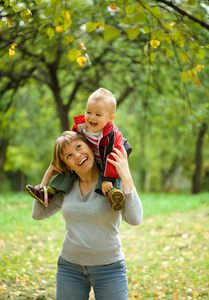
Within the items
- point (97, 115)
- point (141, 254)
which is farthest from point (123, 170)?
point (141, 254)

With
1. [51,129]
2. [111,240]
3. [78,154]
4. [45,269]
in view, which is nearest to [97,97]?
[78,154]

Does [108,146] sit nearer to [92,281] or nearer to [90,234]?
[90,234]

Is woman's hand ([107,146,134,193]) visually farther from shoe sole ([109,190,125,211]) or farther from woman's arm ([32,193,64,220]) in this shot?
woman's arm ([32,193,64,220])

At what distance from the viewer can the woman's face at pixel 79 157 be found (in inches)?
83.1

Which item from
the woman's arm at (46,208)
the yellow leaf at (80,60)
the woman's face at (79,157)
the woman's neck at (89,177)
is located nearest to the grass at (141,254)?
the woman's arm at (46,208)

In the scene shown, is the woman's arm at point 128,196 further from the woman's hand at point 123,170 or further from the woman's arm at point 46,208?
the woman's arm at point 46,208

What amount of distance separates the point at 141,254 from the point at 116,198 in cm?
419

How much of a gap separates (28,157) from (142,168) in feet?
26.3

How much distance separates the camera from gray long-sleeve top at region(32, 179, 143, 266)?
204cm

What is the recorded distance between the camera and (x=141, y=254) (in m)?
5.80

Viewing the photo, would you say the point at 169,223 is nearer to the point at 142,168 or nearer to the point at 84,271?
the point at 84,271

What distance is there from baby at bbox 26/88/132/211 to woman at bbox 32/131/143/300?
0.08m

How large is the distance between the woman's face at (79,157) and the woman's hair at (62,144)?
0.02m

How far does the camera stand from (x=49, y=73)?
362 inches
